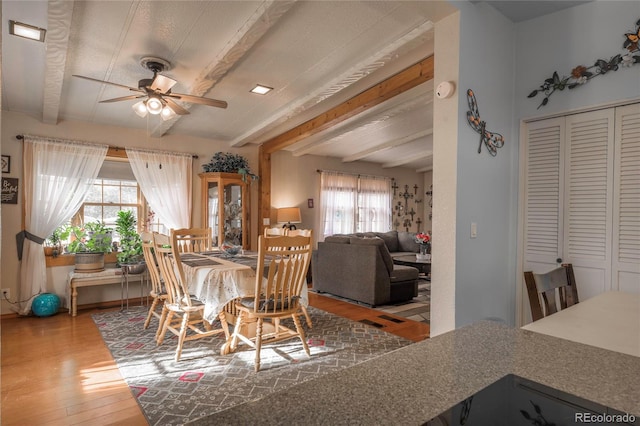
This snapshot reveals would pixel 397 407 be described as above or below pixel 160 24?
below

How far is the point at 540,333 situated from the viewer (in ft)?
3.57

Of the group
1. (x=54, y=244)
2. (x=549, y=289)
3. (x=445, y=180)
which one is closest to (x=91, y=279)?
(x=54, y=244)

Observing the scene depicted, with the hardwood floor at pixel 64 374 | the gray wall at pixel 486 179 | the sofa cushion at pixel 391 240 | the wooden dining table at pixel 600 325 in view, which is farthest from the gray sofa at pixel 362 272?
the wooden dining table at pixel 600 325

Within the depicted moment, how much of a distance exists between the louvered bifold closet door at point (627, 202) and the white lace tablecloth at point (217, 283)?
2.62 meters

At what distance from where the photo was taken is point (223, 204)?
5598 millimetres

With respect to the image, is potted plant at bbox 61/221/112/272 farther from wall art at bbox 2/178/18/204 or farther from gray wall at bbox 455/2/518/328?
gray wall at bbox 455/2/518/328

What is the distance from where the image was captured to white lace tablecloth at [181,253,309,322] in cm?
282

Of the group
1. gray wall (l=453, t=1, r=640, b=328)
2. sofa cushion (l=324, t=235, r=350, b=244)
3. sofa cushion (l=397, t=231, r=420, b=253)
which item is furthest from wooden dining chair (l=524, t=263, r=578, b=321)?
sofa cushion (l=397, t=231, r=420, b=253)

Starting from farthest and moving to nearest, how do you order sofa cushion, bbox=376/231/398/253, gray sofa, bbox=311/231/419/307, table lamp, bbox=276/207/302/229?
sofa cushion, bbox=376/231/398/253
table lamp, bbox=276/207/302/229
gray sofa, bbox=311/231/419/307

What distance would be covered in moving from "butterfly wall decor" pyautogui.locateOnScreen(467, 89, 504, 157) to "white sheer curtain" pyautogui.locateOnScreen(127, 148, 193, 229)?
430cm

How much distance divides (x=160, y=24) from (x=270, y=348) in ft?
8.90

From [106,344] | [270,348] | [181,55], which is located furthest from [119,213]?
[270,348]

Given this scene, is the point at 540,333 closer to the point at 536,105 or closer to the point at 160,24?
the point at 536,105

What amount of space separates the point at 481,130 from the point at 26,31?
328 centimetres
